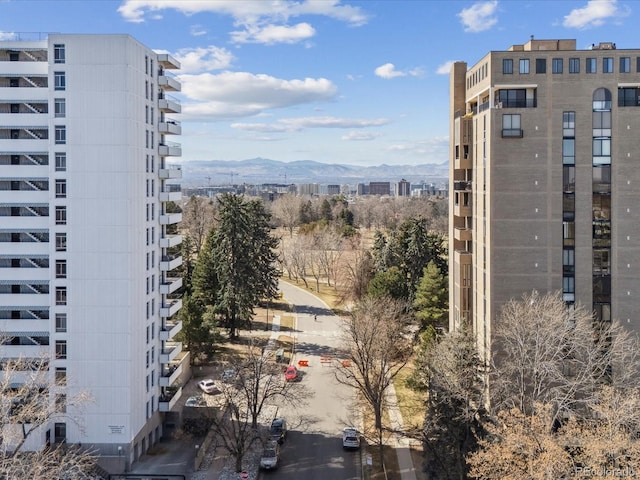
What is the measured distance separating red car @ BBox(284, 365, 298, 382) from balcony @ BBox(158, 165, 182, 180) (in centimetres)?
1818

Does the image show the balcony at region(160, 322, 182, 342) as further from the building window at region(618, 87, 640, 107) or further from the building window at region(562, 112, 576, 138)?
the building window at region(618, 87, 640, 107)

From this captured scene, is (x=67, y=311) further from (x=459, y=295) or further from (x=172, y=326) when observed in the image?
(x=459, y=295)

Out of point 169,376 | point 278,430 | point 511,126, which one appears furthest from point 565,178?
point 169,376

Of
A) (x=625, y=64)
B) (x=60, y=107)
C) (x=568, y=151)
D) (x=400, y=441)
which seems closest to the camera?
(x=60, y=107)

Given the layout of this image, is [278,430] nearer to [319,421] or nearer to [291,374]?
[319,421]

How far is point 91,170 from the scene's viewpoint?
33.0 meters

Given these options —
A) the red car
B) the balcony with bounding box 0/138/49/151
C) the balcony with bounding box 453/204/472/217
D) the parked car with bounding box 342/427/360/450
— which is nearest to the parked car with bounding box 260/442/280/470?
the parked car with bounding box 342/427/360/450

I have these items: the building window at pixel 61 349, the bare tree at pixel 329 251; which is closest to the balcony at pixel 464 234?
the building window at pixel 61 349

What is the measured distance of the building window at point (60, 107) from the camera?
33.0m

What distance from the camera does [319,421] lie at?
134 feet

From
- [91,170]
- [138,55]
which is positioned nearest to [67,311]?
[91,170]

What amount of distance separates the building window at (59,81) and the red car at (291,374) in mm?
26140

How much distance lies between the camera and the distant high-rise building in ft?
118

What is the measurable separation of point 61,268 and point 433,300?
3071cm
